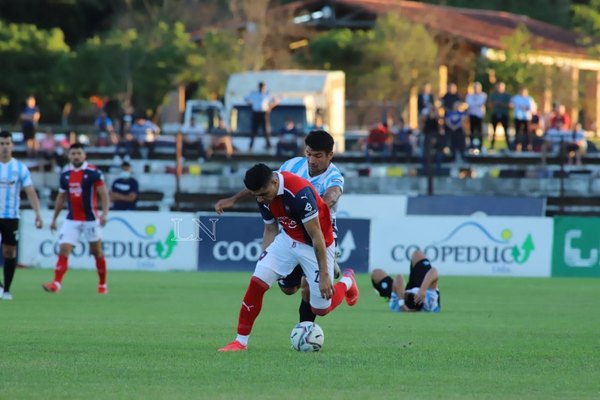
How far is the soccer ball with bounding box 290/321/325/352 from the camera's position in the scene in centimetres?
1049

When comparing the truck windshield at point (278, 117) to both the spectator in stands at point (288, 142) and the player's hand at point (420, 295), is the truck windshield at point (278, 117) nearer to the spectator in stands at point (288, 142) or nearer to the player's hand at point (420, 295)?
the spectator in stands at point (288, 142)

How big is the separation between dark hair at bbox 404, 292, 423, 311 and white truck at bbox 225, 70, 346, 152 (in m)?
18.9

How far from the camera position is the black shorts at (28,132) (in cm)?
3509

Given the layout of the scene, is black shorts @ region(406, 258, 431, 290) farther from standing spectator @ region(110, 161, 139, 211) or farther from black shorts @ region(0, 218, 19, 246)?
standing spectator @ region(110, 161, 139, 211)

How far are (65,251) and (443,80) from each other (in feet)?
118

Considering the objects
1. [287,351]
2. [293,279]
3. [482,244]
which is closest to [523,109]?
[482,244]

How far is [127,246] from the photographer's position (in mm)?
25969

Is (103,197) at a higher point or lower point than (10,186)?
lower

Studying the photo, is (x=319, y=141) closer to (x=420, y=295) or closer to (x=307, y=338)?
(x=307, y=338)

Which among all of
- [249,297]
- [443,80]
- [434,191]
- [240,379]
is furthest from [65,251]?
[443,80]

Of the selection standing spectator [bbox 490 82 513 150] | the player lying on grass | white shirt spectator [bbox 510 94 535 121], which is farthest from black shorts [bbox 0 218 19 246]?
white shirt spectator [bbox 510 94 535 121]

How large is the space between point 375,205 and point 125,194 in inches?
220

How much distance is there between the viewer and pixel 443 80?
52.7 metres

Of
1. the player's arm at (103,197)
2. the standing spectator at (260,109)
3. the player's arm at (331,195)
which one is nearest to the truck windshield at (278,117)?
the standing spectator at (260,109)
